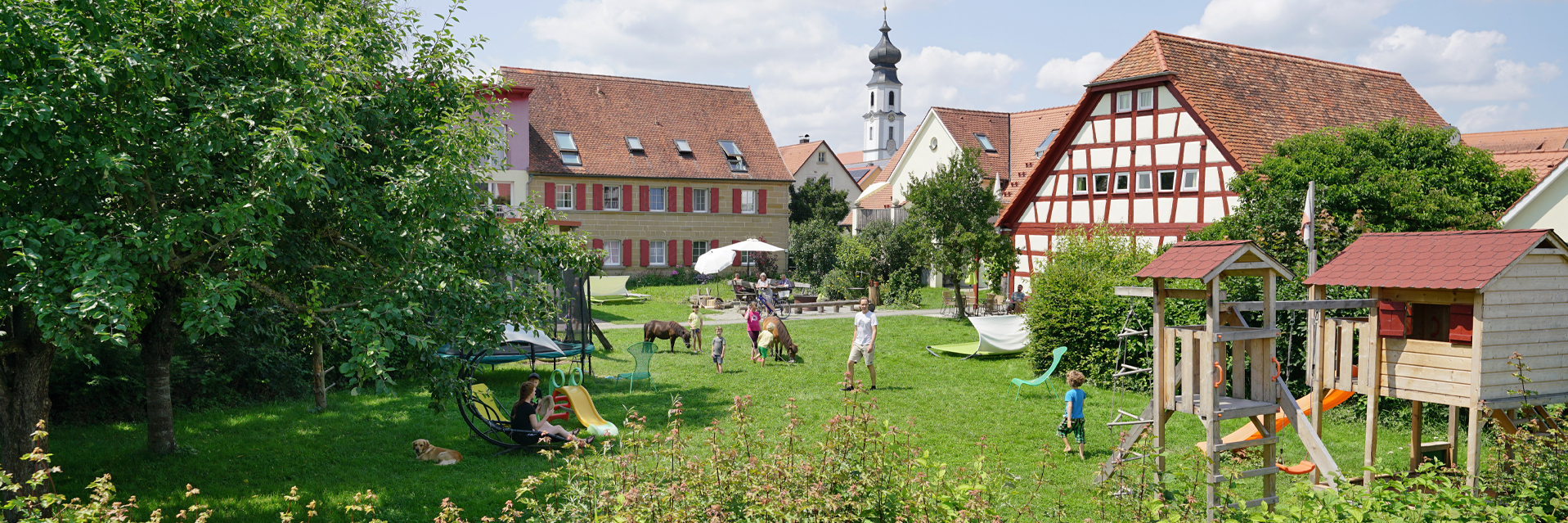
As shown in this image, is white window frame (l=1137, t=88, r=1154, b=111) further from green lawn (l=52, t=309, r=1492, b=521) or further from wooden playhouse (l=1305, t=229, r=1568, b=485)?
wooden playhouse (l=1305, t=229, r=1568, b=485)

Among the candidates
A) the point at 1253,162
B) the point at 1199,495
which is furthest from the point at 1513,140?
the point at 1199,495

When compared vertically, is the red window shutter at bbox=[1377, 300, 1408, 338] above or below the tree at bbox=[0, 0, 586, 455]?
below

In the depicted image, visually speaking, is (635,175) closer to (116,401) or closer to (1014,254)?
(1014,254)

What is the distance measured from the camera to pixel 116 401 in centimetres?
1195

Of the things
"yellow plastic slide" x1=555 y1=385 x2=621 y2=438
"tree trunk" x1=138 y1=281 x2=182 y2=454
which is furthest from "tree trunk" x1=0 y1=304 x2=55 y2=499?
"yellow plastic slide" x1=555 y1=385 x2=621 y2=438

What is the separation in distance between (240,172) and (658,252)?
30567 mm

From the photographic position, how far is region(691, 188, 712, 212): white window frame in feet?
123

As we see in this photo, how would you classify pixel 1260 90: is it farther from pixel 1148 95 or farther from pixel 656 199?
pixel 656 199

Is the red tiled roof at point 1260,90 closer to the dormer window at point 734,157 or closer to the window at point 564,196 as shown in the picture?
the dormer window at point 734,157

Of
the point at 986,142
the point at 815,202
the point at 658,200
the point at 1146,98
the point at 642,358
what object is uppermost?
the point at 986,142

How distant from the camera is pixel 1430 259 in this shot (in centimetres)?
771

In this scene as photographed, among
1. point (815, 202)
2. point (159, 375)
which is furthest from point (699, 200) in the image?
point (159, 375)

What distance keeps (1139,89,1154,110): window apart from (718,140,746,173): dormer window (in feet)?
60.2

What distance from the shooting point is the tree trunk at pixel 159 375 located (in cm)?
941
